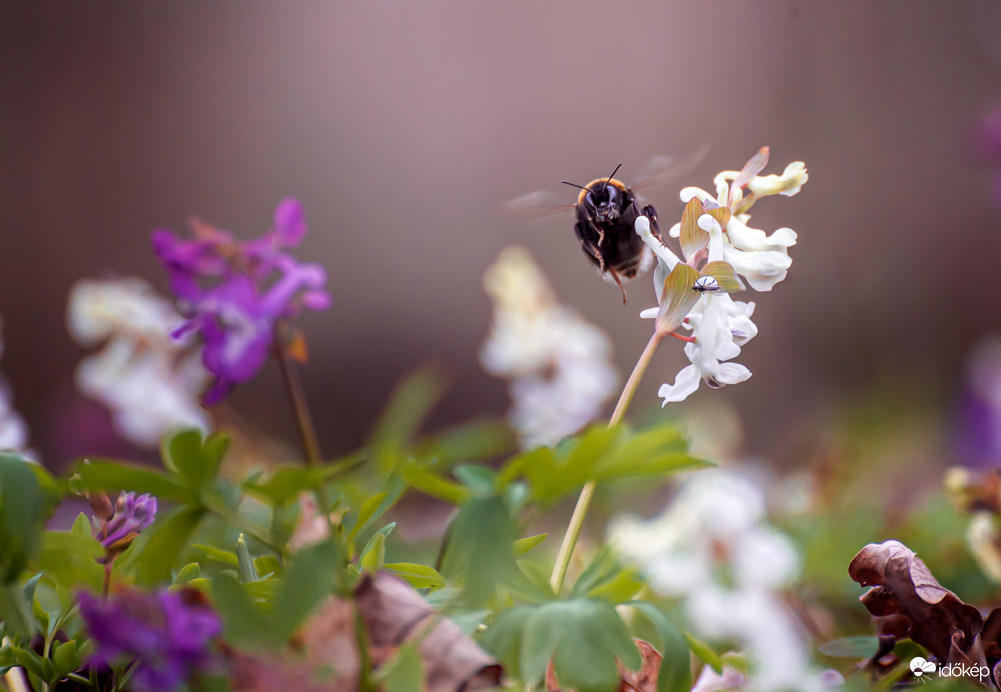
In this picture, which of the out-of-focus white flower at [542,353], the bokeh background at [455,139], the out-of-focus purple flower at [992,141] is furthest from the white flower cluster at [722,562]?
the bokeh background at [455,139]

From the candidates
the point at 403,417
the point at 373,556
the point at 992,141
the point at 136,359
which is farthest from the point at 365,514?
the point at 992,141

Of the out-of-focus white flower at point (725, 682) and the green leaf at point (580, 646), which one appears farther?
the out-of-focus white flower at point (725, 682)

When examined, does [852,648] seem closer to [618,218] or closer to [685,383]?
[685,383]

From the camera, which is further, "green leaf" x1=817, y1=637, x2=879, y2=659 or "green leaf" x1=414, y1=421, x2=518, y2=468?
"green leaf" x1=414, y1=421, x2=518, y2=468

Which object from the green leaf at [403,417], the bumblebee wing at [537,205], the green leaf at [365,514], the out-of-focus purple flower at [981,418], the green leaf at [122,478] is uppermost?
the bumblebee wing at [537,205]

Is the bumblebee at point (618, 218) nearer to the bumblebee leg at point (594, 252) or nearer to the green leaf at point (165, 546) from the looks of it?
the bumblebee leg at point (594, 252)

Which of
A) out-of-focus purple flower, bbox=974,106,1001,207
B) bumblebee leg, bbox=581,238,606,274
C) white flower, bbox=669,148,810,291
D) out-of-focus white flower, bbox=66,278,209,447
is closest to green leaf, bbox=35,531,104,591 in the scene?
white flower, bbox=669,148,810,291

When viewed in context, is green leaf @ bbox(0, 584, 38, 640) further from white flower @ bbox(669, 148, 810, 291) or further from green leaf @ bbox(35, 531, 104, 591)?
white flower @ bbox(669, 148, 810, 291)
